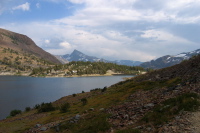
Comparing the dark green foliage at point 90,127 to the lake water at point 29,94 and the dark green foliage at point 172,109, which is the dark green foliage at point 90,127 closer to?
the dark green foliage at point 172,109

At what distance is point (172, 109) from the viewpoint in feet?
48.0

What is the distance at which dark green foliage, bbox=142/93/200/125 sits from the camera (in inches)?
542

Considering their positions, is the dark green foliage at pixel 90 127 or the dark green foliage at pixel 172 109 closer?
the dark green foliage at pixel 172 109

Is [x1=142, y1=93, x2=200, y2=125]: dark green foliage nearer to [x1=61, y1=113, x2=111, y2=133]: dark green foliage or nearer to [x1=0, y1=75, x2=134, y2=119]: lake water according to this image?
[x1=61, y1=113, x2=111, y2=133]: dark green foliage

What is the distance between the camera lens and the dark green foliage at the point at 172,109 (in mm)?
13766

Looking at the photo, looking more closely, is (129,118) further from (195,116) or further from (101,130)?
(195,116)

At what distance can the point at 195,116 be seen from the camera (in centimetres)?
1277

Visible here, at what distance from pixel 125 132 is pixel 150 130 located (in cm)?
182

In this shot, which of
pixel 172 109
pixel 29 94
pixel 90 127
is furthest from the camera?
pixel 29 94

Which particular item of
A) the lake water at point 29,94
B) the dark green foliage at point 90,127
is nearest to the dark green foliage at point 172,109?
the dark green foliage at point 90,127

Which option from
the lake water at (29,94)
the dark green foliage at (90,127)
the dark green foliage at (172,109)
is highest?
the dark green foliage at (172,109)

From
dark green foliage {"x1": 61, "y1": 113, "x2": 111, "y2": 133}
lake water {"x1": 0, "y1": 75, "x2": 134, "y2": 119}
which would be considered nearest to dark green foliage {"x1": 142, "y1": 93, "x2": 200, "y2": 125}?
dark green foliage {"x1": 61, "y1": 113, "x2": 111, "y2": 133}

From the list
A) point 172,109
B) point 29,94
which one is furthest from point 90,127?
point 29,94

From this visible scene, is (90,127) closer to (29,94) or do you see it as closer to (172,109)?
(172,109)
